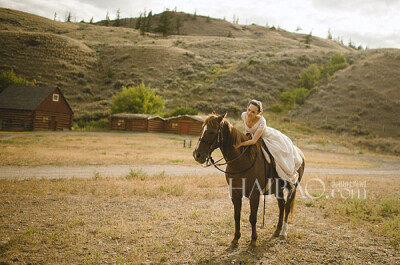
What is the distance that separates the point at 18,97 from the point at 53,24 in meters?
96.7

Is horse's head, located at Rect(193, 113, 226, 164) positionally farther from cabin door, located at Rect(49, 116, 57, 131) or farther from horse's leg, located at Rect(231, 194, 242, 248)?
cabin door, located at Rect(49, 116, 57, 131)

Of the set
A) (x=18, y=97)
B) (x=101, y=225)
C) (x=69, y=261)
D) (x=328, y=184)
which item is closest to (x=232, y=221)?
(x=101, y=225)

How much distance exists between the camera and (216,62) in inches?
3354

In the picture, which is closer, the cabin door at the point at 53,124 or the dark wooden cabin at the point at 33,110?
the dark wooden cabin at the point at 33,110

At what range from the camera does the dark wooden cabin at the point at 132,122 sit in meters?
45.7

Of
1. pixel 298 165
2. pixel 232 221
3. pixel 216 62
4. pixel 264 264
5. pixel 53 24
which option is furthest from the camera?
pixel 53 24

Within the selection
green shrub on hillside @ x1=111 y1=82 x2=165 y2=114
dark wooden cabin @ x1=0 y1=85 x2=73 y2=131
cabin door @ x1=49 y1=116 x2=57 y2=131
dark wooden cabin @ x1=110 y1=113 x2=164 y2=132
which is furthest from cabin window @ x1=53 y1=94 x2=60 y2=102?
dark wooden cabin @ x1=110 y1=113 x2=164 y2=132

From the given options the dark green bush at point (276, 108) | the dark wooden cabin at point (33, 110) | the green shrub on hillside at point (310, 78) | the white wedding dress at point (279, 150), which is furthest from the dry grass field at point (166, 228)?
the green shrub on hillside at point (310, 78)

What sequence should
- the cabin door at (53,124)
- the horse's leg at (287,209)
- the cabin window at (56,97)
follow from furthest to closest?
the cabin window at (56,97), the cabin door at (53,124), the horse's leg at (287,209)

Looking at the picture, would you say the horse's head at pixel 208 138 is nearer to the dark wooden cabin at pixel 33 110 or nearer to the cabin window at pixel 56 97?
the dark wooden cabin at pixel 33 110

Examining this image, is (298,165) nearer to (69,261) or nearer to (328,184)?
(69,261)

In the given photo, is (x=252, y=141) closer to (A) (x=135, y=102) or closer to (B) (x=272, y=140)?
(B) (x=272, y=140)

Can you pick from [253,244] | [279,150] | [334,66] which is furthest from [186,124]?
[334,66]

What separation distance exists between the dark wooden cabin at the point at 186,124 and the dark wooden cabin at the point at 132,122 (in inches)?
150
